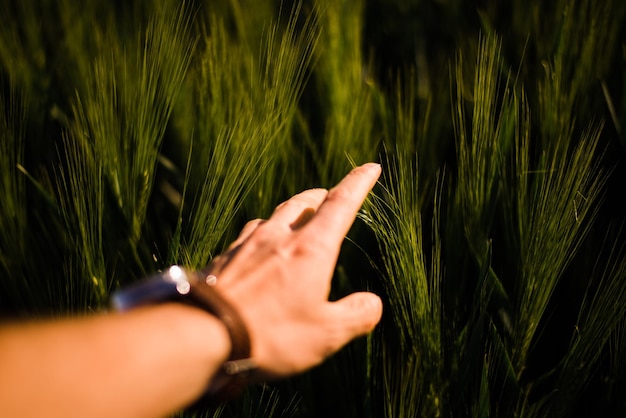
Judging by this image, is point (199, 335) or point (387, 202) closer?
point (199, 335)

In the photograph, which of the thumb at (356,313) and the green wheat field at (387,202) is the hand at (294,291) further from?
the green wheat field at (387,202)

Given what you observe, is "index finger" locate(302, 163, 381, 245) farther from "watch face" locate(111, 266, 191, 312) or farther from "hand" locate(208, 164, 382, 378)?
"watch face" locate(111, 266, 191, 312)

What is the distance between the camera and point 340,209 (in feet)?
1.76

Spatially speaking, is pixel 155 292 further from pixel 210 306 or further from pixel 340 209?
pixel 340 209

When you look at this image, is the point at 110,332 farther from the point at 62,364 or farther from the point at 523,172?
the point at 523,172

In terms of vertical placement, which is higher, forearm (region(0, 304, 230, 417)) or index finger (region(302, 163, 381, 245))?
index finger (region(302, 163, 381, 245))

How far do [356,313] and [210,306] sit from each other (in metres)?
0.11

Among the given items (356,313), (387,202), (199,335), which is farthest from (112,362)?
(387,202)

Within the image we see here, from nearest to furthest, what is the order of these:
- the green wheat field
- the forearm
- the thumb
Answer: the forearm, the thumb, the green wheat field

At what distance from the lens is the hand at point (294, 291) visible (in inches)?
18.9

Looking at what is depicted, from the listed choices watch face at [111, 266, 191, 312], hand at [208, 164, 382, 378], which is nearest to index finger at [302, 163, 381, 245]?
hand at [208, 164, 382, 378]

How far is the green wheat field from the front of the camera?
67 centimetres

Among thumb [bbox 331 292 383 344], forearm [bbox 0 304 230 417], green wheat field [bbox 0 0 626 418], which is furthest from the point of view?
green wheat field [bbox 0 0 626 418]

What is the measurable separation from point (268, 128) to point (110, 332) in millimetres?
335
